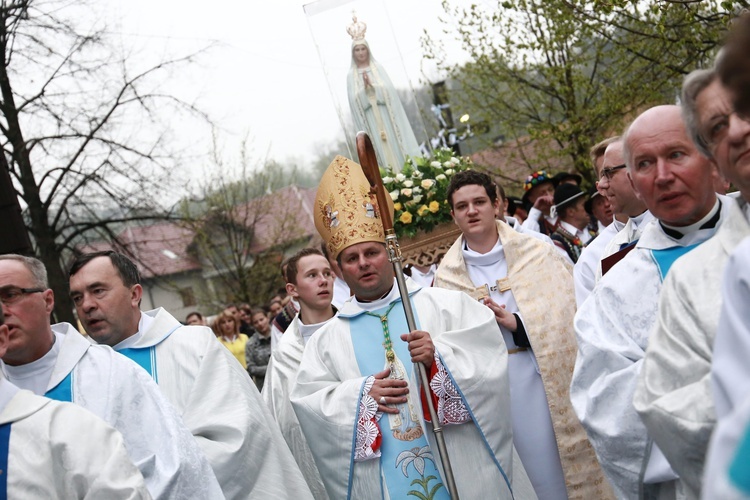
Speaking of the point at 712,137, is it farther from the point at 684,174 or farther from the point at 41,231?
the point at 41,231

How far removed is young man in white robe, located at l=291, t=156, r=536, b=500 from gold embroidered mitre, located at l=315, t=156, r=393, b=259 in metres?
0.09

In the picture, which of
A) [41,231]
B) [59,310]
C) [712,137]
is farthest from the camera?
[41,231]

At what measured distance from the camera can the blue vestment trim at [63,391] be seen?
4.11 m

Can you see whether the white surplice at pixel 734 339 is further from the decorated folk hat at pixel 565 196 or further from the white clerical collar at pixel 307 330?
the decorated folk hat at pixel 565 196

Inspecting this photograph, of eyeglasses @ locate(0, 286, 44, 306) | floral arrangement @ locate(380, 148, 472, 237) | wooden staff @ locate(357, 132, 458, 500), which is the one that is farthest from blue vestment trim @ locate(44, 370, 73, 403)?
floral arrangement @ locate(380, 148, 472, 237)

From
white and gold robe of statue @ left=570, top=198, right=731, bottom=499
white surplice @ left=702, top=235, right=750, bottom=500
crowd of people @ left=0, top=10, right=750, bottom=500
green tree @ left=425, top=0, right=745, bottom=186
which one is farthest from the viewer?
green tree @ left=425, top=0, right=745, bottom=186

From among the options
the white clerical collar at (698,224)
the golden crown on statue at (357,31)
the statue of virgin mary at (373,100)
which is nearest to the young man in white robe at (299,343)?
the white clerical collar at (698,224)

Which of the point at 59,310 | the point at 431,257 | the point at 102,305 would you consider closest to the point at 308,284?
the point at 431,257

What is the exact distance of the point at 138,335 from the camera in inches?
206

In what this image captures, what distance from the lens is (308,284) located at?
6.63 metres

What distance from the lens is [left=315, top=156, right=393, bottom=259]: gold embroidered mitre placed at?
5.37m

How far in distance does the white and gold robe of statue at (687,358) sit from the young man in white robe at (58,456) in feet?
5.90

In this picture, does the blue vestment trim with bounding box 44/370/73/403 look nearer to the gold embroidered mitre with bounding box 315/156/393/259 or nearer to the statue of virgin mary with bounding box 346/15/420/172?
the gold embroidered mitre with bounding box 315/156/393/259

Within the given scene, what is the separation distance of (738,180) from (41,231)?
47.3 feet
